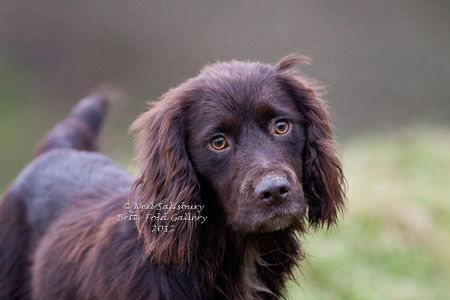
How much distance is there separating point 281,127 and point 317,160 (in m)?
0.32

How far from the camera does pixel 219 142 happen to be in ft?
11.6

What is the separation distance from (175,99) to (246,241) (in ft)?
3.01

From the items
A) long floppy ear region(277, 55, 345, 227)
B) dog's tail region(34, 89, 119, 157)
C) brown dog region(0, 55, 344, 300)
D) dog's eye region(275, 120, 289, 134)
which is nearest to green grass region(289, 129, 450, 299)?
long floppy ear region(277, 55, 345, 227)

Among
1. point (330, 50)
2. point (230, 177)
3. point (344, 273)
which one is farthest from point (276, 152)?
point (330, 50)

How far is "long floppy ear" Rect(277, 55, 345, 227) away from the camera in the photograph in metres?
3.76

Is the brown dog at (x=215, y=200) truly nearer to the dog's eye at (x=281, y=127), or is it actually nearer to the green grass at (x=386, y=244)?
the dog's eye at (x=281, y=127)

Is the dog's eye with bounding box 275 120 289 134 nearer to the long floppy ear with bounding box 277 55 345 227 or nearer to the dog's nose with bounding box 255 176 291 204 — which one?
the long floppy ear with bounding box 277 55 345 227

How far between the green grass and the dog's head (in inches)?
55.3

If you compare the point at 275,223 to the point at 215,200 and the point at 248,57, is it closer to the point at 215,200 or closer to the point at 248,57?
the point at 215,200

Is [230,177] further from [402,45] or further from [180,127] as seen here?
[402,45]

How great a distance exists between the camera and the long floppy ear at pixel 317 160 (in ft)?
12.3

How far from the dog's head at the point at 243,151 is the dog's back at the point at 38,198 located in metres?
0.78

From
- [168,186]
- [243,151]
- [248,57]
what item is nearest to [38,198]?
[168,186]

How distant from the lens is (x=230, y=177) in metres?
3.45
